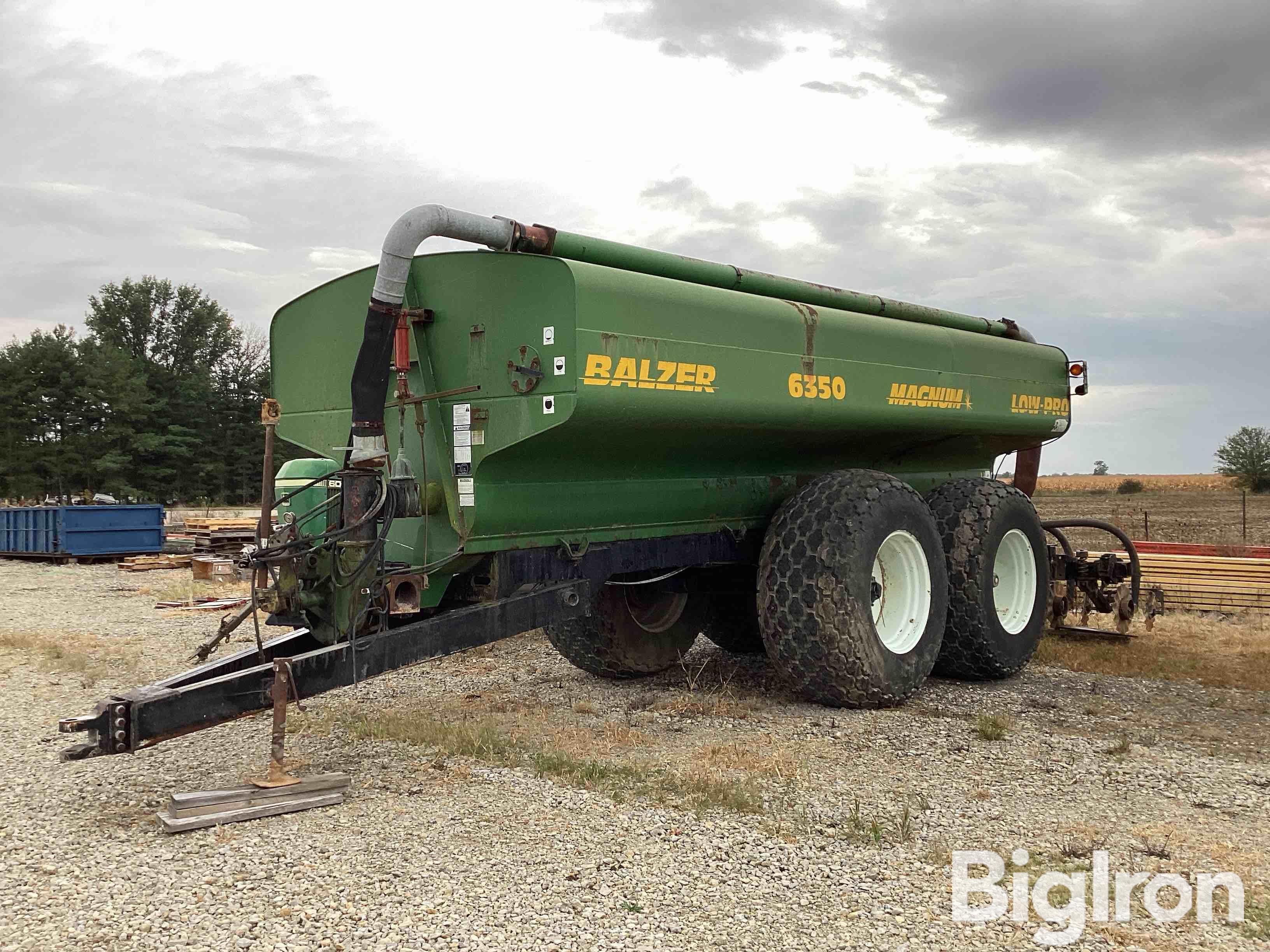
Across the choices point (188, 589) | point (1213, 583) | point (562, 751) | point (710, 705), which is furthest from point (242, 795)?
point (188, 589)

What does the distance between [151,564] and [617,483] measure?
1643 cm

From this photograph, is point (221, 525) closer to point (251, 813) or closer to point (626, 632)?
point (626, 632)

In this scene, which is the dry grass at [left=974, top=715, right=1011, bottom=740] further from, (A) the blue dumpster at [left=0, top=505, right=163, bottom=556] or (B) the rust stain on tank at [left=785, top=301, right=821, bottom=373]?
(A) the blue dumpster at [left=0, top=505, right=163, bottom=556]

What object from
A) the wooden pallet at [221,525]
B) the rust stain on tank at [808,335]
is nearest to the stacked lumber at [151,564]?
the wooden pallet at [221,525]

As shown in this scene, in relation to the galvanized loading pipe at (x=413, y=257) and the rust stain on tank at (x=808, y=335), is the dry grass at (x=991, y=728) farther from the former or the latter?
the galvanized loading pipe at (x=413, y=257)

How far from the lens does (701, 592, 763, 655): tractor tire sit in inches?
312

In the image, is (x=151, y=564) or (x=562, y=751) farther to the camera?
(x=151, y=564)

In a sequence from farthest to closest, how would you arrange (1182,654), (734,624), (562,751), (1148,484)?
(1148,484)
(1182,654)
(734,624)
(562,751)

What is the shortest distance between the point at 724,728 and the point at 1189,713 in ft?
9.64

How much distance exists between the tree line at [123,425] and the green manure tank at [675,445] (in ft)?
114

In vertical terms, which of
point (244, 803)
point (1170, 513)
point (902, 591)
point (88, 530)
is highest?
point (1170, 513)

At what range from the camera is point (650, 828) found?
14.2ft

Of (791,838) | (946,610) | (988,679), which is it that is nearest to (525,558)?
(791,838)

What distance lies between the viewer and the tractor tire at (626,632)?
23.5 feet
